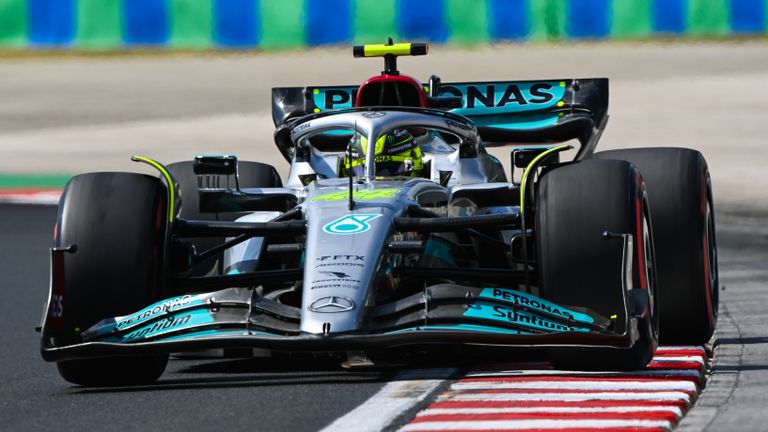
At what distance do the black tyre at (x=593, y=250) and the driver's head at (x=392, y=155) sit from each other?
163 cm

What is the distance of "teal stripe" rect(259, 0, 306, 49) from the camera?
22203mm

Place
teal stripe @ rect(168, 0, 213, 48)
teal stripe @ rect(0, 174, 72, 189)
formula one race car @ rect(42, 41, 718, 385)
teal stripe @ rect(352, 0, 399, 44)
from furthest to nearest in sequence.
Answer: teal stripe @ rect(168, 0, 213, 48), teal stripe @ rect(352, 0, 399, 44), teal stripe @ rect(0, 174, 72, 189), formula one race car @ rect(42, 41, 718, 385)

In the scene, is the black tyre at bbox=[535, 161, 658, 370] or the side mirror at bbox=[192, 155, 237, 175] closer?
the black tyre at bbox=[535, 161, 658, 370]

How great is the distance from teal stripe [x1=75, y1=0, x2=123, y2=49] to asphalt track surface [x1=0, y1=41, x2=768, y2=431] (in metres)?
0.97

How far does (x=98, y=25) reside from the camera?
75.9 feet

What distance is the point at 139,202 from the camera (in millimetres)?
7570

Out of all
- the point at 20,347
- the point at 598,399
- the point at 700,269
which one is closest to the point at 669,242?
the point at 700,269

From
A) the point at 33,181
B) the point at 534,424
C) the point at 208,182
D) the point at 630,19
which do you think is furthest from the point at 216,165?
the point at 630,19

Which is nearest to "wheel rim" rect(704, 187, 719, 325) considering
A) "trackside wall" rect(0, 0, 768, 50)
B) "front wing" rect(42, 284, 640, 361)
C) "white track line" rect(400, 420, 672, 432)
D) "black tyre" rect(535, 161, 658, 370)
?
"black tyre" rect(535, 161, 658, 370)

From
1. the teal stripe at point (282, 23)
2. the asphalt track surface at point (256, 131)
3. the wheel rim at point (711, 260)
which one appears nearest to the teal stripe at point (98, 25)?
the asphalt track surface at point (256, 131)

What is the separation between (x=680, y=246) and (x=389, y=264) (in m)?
1.76

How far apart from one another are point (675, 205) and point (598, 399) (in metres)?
2.24

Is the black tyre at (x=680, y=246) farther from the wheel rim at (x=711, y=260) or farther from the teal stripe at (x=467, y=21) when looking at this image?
the teal stripe at (x=467, y=21)

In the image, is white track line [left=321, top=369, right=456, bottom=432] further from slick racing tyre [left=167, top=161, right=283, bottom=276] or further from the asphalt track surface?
slick racing tyre [left=167, top=161, right=283, bottom=276]
